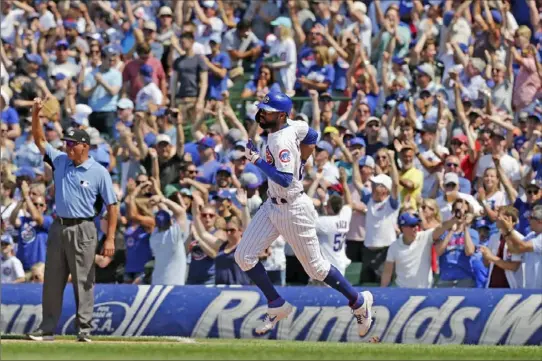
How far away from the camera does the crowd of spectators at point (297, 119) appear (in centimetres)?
1736

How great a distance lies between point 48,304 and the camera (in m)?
14.2

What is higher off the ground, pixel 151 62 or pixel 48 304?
pixel 151 62

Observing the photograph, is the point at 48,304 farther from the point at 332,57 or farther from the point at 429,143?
the point at 332,57

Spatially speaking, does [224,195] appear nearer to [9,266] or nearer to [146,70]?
[9,266]

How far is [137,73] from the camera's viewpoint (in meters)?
22.4

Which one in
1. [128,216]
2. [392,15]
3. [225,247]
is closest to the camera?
[225,247]

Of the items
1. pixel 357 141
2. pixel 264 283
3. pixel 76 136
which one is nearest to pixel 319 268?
pixel 264 283

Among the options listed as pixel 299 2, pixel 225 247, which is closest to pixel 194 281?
pixel 225 247

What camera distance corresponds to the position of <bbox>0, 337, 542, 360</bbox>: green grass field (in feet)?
37.5

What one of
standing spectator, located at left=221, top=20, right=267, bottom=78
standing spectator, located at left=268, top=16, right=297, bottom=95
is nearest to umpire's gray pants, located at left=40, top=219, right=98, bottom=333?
standing spectator, located at left=268, top=16, right=297, bottom=95

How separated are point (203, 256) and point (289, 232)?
16.4 ft

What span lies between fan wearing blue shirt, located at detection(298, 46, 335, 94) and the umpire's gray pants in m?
8.14

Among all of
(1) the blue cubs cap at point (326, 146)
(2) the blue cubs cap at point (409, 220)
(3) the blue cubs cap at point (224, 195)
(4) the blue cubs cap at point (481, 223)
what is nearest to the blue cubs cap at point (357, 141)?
A: (1) the blue cubs cap at point (326, 146)

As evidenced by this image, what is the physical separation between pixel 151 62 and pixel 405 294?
8001 millimetres
